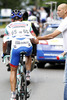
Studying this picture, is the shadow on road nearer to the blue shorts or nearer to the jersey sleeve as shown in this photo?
the blue shorts

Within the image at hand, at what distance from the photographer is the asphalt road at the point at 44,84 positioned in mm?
9301

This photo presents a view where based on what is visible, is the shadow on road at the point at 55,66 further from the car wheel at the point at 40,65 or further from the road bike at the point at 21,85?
the road bike at the point at 21,85

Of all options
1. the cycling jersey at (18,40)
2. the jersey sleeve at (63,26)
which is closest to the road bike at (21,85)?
the cycling jersey at (18,40)

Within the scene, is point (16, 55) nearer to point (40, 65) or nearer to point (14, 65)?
point (14, 65)

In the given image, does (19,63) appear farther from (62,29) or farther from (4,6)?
(4,6)

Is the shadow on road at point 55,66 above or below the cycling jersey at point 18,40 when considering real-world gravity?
below

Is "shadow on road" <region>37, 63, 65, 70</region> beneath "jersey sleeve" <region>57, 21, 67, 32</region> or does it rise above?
beneath

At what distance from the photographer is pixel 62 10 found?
728 centimetres

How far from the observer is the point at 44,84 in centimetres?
1091

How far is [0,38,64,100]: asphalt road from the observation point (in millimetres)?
9301

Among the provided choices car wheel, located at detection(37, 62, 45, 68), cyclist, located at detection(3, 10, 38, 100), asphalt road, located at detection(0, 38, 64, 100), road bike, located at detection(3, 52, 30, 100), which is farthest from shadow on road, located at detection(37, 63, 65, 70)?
road bike, located at detection(3, 52, 30, 100)

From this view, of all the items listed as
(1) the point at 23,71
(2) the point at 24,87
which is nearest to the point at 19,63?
(1) the point at 23,71

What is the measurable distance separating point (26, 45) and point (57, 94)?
1.84m

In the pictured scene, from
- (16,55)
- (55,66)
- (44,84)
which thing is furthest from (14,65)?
(55,66)
